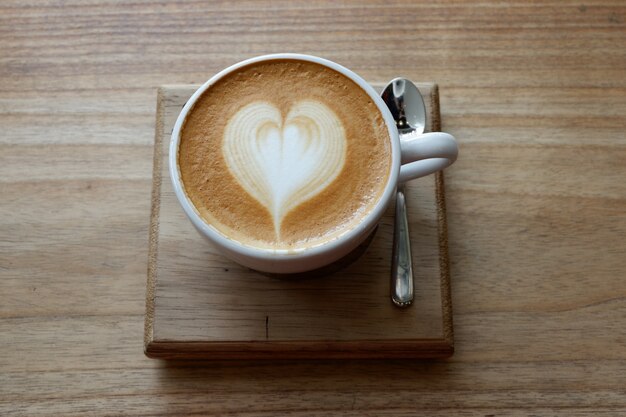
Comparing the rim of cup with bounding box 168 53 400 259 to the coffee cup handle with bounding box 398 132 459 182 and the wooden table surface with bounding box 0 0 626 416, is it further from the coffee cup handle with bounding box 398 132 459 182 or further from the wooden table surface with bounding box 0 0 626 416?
the wooden table surface with bounding box 0 0 626 416

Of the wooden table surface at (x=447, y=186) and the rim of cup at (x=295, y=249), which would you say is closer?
the rim of cup at (x=295, y=249)

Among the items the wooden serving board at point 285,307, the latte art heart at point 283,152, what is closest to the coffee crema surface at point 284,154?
the latte art heart at point 283,152

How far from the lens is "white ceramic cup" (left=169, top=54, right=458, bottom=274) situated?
0.69 m

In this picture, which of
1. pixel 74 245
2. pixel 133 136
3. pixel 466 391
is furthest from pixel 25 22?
pixel 466 391

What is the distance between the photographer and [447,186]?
2.94 feet

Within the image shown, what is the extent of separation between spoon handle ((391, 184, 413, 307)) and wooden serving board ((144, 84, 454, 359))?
1cm

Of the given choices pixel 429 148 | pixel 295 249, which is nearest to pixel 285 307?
pixel 295 249

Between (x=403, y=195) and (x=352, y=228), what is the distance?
0.16 metres

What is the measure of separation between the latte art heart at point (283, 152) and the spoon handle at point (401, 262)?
0.13 m

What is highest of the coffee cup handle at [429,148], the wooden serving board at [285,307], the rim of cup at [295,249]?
the coffee cup handle at [429,148]

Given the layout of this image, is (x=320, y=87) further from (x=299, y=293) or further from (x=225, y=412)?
(x=225, y=412)

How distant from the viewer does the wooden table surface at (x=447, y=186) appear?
0.79 meters

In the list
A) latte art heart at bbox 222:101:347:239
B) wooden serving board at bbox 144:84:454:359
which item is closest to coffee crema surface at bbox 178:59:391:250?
latte art heart at bbox 222:101:347:239

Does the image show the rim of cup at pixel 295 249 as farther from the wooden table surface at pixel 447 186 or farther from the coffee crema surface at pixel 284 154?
the wooden table surface at pixel 447 186
